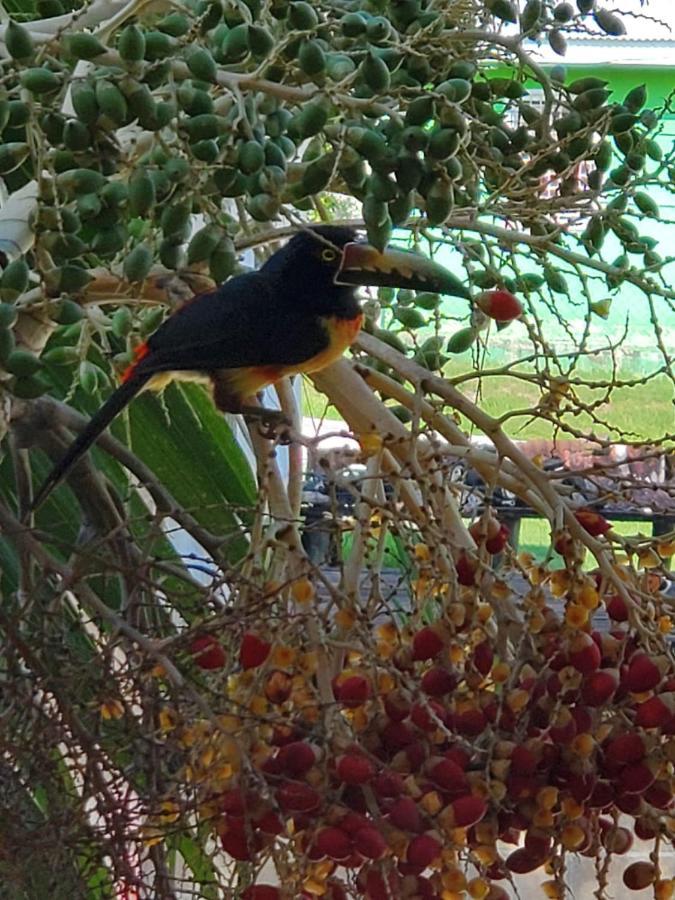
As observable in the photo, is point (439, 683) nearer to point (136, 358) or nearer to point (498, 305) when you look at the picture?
point (498, 305)

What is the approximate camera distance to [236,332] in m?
0.56

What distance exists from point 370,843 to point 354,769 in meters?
0.03

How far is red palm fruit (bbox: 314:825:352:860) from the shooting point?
42cm

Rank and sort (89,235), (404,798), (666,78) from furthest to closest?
(666,78)
(89,235)
(404,798)

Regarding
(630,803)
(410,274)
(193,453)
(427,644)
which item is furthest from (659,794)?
(193,453)

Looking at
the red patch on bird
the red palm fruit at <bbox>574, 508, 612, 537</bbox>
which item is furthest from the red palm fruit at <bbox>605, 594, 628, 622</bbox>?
the red patch on bird

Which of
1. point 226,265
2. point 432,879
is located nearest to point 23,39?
point 226,265

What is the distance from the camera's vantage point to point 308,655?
18.1 inches

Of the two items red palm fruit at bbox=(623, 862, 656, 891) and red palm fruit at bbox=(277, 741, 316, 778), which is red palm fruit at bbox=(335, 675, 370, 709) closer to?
red palm fruit at bbox=(277, 741, 316, 778)

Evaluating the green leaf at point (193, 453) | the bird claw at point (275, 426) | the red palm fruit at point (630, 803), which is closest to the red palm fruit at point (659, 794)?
the red palm fruit at point (630, 803)

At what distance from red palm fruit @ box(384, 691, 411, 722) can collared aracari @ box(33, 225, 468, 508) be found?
164mm

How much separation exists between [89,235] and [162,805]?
0.82 feet

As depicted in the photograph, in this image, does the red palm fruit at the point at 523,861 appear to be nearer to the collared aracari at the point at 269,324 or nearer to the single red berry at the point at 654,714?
the single red berry at the point at 654,714

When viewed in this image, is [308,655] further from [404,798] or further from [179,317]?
[179,317]
